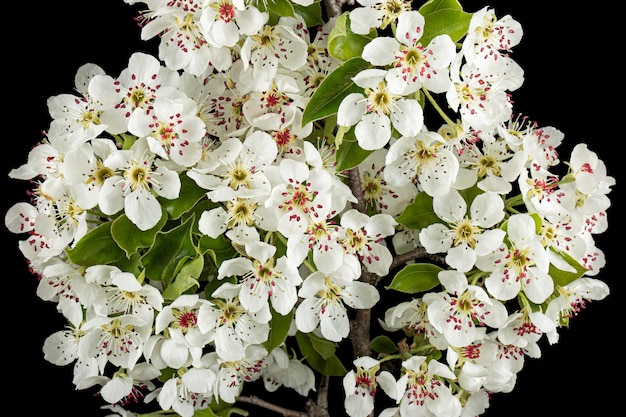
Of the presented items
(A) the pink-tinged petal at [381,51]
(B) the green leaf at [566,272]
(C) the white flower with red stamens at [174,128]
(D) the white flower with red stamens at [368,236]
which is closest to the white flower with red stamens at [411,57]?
(A) the pink-tinged petal at [381,51]

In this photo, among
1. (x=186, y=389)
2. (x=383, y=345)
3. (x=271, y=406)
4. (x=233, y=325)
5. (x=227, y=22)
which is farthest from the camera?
(x=271, y=406)

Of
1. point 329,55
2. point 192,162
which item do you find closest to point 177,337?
point 192,162

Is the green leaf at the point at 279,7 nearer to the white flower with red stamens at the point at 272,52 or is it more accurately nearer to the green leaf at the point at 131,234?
the white flower with red stamens at the point at 272,52

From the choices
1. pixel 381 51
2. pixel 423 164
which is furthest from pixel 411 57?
pixel 423 164

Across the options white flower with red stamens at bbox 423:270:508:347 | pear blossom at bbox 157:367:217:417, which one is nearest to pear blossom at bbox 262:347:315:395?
pear blossom at bbox 157:367:217:417

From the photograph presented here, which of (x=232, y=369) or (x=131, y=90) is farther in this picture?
(x=232, y=369)

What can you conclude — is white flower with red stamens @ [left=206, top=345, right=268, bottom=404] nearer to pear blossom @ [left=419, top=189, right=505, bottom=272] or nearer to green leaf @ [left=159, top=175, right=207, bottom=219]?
green leaf @ [left=159, top=175, right=207, bottom=219]

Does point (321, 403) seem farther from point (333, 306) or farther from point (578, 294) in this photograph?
point (578, 294)
